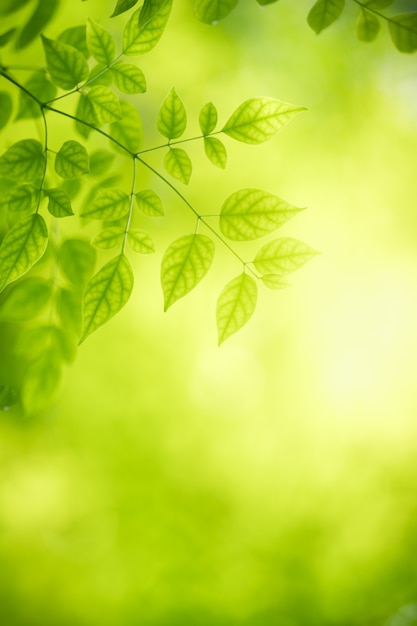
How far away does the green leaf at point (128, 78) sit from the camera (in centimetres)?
59

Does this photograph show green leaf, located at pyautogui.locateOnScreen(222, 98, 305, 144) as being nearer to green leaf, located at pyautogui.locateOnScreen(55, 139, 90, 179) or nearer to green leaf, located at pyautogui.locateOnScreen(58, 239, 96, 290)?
green leaf, located at pyautogui.locateOnScreen(55, 139, 90, 179)

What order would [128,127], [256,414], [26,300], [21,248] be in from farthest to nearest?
[256,414], [26,300], [128,127], [21,248]

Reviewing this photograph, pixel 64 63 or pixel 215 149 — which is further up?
pixel 64 63

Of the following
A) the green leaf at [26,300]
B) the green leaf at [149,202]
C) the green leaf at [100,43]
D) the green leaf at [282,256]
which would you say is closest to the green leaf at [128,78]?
the green leaf at [100,43]

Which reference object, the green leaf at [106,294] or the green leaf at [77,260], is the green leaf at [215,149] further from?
the green leaf at [77,260]

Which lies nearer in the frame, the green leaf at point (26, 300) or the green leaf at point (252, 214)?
the green leaf at point (252, 214)

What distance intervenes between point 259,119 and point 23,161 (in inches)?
10.8

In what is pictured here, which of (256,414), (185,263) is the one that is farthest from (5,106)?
(256,414)

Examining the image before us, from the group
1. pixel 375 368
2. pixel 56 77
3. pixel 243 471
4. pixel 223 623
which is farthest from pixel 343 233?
pixel 223 623

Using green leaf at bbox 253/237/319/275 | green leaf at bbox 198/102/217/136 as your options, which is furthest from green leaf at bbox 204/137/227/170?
green leaf at bbox 253/237/319/275

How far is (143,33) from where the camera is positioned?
593 millimetres

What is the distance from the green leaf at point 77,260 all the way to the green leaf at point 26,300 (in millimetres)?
53

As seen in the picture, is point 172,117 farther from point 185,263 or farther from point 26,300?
point 26,300

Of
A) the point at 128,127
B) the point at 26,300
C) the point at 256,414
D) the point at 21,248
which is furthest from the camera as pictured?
the point at 256,414
